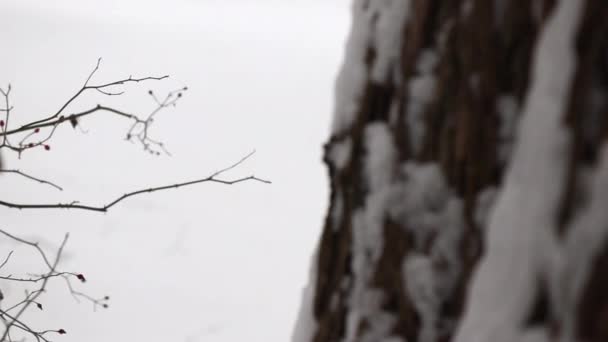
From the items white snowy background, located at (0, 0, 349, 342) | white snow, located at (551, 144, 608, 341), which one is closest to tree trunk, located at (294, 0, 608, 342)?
white snow, located at (551, 144, 608, 341)

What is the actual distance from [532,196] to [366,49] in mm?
301

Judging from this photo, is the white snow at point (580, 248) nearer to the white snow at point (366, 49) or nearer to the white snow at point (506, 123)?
the white snow at point (506, 123)

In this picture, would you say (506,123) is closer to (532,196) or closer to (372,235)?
(532,196)

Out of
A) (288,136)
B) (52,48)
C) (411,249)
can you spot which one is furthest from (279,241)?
(411,249)

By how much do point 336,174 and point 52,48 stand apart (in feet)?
18.2

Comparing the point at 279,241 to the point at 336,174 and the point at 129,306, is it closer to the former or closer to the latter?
the point at 129,306

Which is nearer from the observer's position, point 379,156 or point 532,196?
point 532,196

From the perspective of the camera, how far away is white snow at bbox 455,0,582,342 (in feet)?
1.56

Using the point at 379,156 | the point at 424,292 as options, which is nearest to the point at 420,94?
the point at 379,156

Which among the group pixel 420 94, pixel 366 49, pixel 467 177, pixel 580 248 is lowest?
pixel 580 248

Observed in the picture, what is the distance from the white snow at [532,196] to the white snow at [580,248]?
2cm

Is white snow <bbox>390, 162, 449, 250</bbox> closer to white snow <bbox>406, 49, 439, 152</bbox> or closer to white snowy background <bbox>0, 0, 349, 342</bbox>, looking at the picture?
white snow <bbox>406, 49, 439, 152</bbox>

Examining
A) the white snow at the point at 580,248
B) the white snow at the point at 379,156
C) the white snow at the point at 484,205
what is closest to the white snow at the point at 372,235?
the white snow at the point at 379,156

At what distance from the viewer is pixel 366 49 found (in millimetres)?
691
